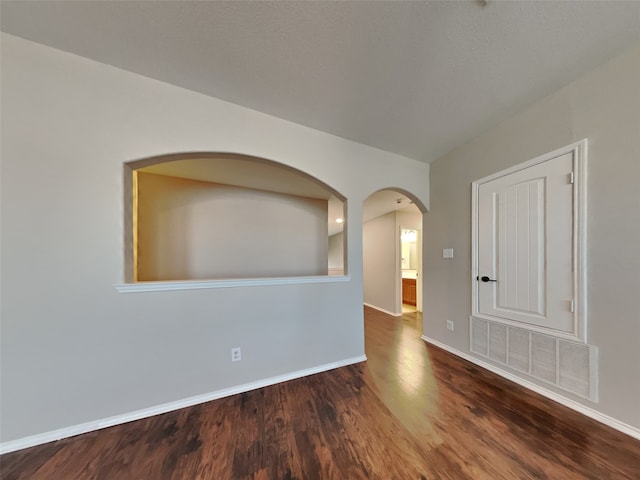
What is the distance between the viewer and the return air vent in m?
1.71

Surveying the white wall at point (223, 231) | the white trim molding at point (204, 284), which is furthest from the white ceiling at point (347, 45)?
the white wall at point (223, 231)

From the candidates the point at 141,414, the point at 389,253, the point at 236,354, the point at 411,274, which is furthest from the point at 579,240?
the point at 411,274

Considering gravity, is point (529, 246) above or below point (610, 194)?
below

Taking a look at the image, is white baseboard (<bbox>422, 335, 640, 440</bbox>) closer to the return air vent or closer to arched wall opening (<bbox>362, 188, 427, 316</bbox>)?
the return air vent

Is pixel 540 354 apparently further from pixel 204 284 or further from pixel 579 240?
pixel 204 284

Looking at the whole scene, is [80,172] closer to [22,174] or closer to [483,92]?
[22,174]

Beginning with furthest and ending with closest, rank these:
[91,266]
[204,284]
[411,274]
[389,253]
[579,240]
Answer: [411,274] < [389,253] < [204,284] < [579,240] < [91,266]

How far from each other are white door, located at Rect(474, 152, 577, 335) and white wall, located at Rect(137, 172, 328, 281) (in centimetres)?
256

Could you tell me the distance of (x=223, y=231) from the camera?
3.65 metres

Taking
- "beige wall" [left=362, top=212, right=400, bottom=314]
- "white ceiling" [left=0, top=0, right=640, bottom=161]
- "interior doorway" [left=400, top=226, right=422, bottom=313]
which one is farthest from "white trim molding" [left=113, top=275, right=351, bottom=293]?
"interior doorway" [left=400, top=226, right=422, bottom=313]

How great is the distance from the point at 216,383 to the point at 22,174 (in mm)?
2057

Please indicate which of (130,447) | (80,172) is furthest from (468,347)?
(80,172)

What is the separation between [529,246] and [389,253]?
2.95m

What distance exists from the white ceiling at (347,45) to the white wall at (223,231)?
1981 mm
